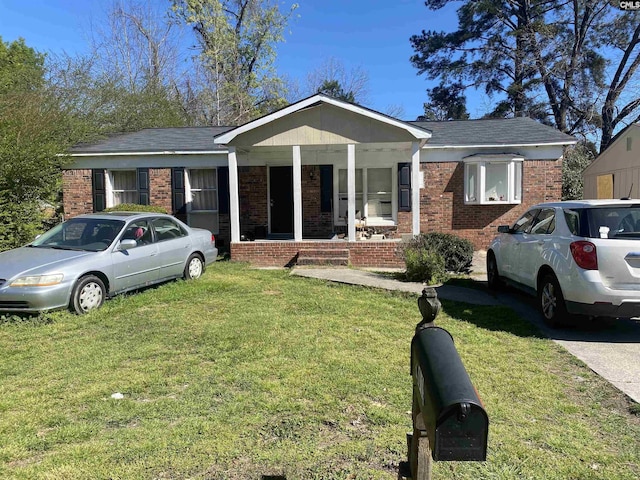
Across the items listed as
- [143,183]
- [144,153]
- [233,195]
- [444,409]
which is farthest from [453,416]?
[143,183]

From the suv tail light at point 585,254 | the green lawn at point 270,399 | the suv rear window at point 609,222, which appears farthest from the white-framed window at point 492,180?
the suv tail light at point 585,254

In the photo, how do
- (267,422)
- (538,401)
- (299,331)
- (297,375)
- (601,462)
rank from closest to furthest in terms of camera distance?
(601,462) < (267,422) < (538,401) < (297,375) < (299,331)

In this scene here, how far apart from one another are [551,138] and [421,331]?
13.9 m

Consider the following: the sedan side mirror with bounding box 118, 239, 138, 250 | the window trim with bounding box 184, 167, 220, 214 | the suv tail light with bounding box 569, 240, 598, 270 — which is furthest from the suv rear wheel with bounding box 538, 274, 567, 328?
the window trim with bounding box 184, 167, 220, 214

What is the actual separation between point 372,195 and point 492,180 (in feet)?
12.1

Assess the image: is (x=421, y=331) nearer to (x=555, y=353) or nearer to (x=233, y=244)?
(x=555, y=353)

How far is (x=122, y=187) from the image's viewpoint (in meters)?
15.0

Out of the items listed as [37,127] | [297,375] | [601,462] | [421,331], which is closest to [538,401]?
[601,462]

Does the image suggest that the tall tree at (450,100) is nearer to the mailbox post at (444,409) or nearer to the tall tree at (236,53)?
the tall tree at (236,53)

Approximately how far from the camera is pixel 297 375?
422cm

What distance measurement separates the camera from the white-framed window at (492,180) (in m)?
13.7

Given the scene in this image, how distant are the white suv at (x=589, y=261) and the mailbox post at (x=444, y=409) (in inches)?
175

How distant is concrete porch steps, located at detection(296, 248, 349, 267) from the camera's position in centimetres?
1139

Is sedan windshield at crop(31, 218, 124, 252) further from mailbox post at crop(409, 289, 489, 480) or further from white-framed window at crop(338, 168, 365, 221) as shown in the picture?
white-framed window at crop(338, 168, 365, 221)
